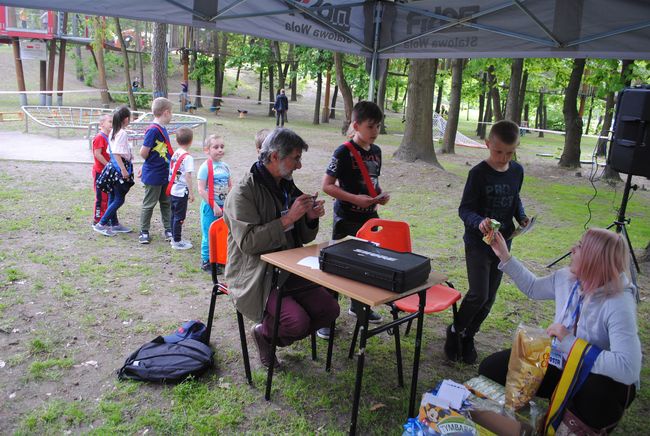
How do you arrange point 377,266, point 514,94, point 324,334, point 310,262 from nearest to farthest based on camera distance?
1. point 377,266
2. point 310,262
3. point 324,334
4. point 514,94

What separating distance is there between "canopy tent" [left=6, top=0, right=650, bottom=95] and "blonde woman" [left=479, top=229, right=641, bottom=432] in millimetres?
2923

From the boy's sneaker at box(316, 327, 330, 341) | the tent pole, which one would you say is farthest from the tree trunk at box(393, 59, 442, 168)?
the boy's sneaker at box(316, 327, 330, 341)

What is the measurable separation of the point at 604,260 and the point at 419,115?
422 inches

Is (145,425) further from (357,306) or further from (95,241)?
(95,241)

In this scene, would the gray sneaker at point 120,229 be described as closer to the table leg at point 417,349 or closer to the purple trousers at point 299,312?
the purple trousers at point 299,312

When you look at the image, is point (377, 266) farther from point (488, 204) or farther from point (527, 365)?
point (488, 204)

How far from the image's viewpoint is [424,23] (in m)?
5.64

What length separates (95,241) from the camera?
6.02m

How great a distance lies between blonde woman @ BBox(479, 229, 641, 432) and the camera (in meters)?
2.33

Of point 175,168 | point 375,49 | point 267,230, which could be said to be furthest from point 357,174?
point 375,49

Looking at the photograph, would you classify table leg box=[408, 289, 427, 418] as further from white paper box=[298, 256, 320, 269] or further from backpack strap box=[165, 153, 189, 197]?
backpack strap box=[165, 153, 189, 197]

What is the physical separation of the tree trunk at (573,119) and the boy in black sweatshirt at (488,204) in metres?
12.6

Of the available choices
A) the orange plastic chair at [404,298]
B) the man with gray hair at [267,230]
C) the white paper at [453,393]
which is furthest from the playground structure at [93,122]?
the white paper at [453,393]

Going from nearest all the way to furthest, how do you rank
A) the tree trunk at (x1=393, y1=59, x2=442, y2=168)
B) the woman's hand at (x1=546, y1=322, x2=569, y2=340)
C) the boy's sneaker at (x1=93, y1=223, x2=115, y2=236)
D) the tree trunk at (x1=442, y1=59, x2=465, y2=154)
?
the woman's hand at (x1=546, y1=322, x2=569, y2=340), the boy's sneaker at (x1=93, y1=223, x2=115, y2=236), the tree trunk at (x1=393, y1=59, x2=442, y2=168), the tree trunk at (x1=442, y1=59, x2=465, y2=154)
